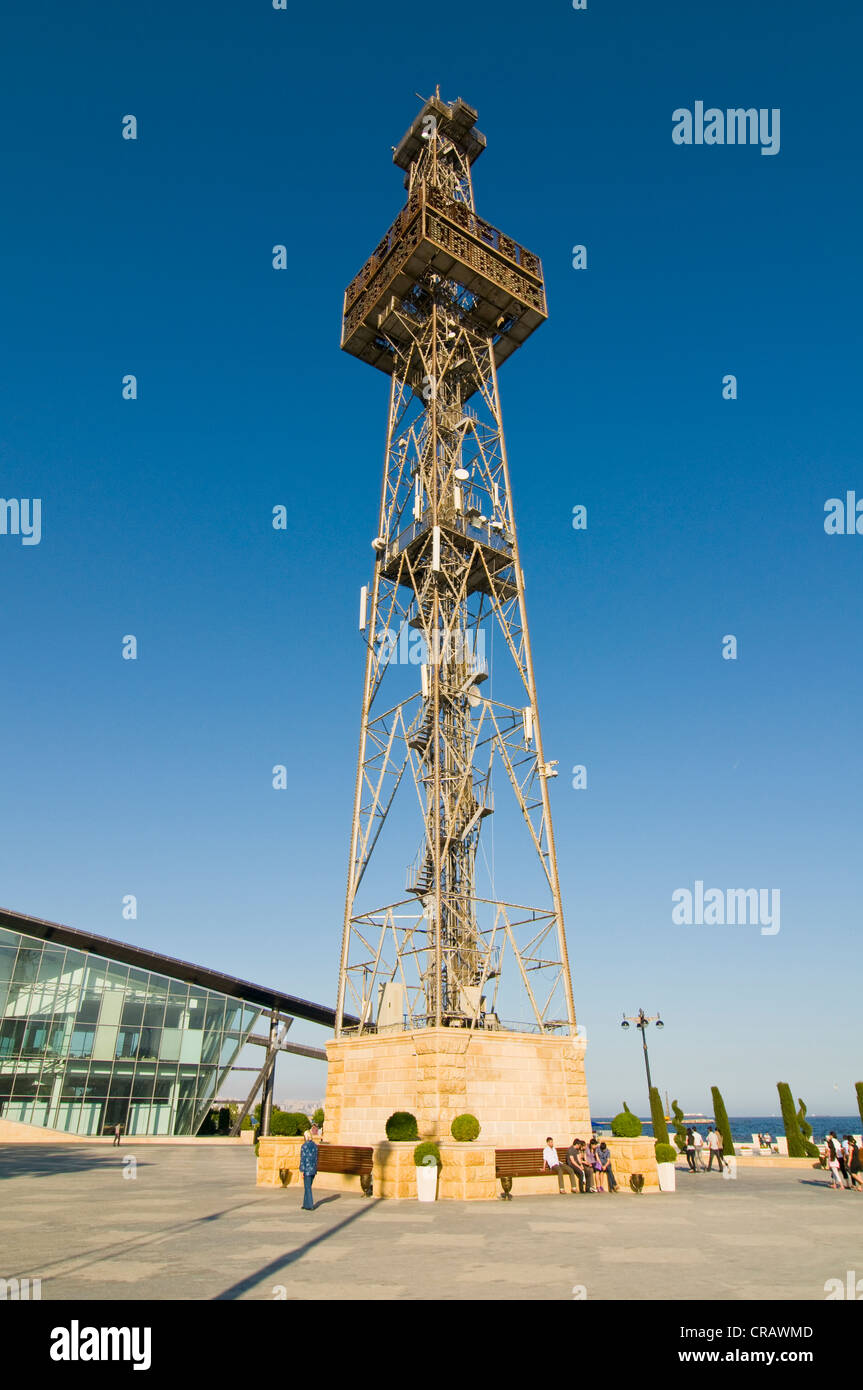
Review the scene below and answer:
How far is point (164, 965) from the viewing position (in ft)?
173

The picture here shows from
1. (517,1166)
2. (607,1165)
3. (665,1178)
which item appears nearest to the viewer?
(517,1166)

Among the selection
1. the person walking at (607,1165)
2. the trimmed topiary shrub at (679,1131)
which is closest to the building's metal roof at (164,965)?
the trimmed topiary shrub at (679,1131)

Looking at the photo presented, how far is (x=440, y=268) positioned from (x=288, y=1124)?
32.3 m

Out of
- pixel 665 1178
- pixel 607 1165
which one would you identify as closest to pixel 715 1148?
pixel 665 1178

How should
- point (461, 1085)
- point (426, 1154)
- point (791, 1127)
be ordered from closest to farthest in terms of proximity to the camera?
point (426, 1154), point (461, 1085), point (791, 1127)

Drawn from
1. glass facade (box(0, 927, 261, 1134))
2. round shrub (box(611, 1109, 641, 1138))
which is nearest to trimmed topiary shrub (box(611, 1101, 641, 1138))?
round shrub (box(611, 1109, 641, 1138))

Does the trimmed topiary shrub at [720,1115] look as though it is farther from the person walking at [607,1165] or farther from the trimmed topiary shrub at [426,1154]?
the trimmed topiary shrub at [426,1154]

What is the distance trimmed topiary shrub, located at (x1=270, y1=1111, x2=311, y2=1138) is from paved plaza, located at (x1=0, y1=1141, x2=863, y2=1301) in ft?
5.20

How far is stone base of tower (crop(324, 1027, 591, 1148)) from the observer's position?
2227 centimetres

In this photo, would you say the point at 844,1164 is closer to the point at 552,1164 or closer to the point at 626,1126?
the point at 626,1126
